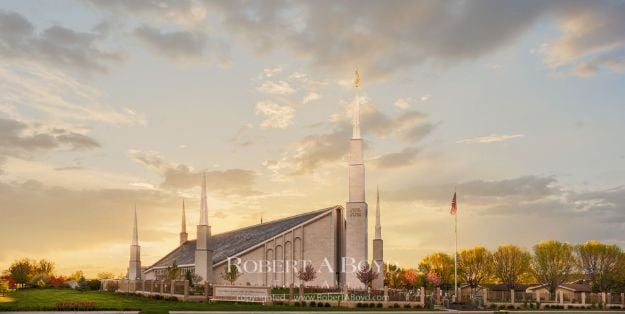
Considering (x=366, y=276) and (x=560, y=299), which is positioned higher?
(x=366, y=276)

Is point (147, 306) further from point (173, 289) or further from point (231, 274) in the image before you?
point (231, 274)

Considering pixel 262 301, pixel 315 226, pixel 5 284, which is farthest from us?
pixel 315 226

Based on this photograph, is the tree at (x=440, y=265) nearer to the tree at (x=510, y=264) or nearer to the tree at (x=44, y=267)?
the tree at (x=510, y=264)

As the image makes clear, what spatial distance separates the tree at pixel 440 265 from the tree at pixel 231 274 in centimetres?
5253

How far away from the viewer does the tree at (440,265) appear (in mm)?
112875

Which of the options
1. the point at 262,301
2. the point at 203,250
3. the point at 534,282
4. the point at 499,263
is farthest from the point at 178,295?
the point at 534,282

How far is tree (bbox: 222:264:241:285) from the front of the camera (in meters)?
64.1

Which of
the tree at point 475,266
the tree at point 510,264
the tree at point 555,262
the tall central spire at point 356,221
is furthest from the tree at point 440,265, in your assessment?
the tall central spire at point 356,221

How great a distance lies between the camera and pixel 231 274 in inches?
2517

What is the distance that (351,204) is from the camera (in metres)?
70.8

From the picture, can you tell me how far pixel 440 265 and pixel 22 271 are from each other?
71838mm

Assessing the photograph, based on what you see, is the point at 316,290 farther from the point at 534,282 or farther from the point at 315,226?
the point at 534,282

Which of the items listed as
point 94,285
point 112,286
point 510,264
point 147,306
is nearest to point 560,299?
point 510,264

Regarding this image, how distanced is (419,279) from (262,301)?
46085 millimetres
